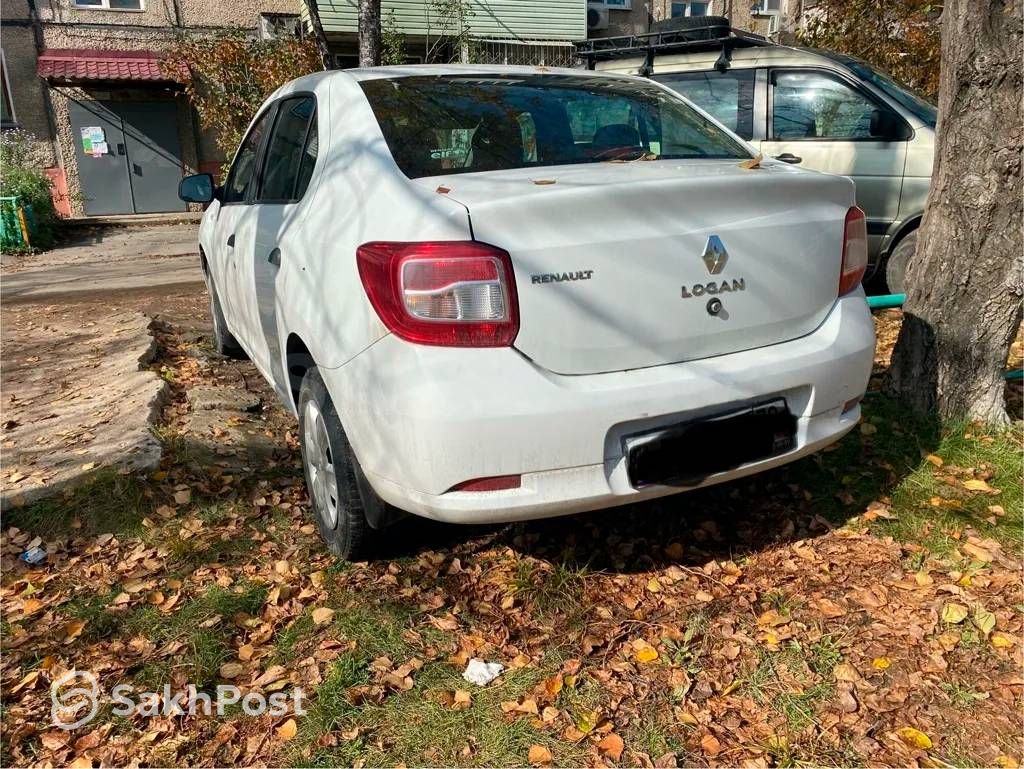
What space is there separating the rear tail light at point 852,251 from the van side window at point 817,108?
4.34m

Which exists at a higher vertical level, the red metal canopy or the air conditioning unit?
the air conditioning unit

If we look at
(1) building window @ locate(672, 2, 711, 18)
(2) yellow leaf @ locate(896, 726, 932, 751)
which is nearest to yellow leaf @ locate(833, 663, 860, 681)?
(2) yellow leaf @ locate(896, 726, 932, 751)

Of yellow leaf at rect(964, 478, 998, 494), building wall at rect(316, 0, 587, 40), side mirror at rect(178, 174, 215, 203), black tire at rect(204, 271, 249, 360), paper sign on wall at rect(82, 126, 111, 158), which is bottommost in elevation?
yellow leaf at rect(964, 478, 998, 494)

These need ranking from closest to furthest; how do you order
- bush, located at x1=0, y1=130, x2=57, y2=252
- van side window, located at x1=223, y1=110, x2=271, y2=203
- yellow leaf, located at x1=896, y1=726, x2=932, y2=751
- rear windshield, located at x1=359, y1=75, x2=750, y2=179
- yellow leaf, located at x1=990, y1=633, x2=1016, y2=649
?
yellow leaf, located at x1=896, y1=726, x2=932, y2=751, yellow leaf, located at x1=990, y1=633, x2=1016, y2=649, rear windshield, located at x1=359, y1=75, x2=750, y2=179, van side window, located at x1=223, y1=110, x2=271, y2=203, bush, located at x1=0, y1=130, x2=57, y2=252

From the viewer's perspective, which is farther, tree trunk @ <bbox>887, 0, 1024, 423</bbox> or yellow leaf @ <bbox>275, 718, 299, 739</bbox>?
tree trunk @ <bbox>887, 0, 1024, 423</bbox>

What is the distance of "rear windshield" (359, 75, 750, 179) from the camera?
2.68m

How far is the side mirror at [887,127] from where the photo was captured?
6.27 m

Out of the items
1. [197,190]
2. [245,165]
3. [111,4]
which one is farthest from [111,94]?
[245,165]

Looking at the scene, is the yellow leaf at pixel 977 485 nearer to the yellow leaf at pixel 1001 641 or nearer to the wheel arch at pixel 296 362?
the yellow leaf at pixel 1001 641

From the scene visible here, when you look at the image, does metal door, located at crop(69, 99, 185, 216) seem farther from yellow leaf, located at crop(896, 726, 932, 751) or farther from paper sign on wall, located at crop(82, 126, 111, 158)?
yellow leaf, located at crop(896, 726, 932, 751)

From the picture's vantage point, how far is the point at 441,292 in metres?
2.13

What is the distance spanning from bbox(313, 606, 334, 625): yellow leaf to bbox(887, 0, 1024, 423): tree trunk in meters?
2.86

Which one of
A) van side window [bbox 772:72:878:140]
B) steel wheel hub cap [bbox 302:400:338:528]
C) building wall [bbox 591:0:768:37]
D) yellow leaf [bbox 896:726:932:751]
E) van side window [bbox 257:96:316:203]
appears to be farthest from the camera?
building wall [bbox 591:0:768:37]

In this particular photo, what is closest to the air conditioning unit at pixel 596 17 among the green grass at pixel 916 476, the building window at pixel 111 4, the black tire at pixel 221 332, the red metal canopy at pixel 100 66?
the red metal canopy at pixel 100 66
